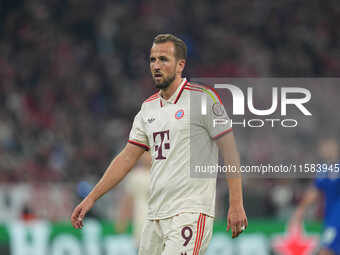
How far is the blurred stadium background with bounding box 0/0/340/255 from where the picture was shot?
39.1 ft

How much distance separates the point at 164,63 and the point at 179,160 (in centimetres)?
69

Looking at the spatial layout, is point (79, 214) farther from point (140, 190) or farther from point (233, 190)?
point (140, 190)

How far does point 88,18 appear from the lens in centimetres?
1820

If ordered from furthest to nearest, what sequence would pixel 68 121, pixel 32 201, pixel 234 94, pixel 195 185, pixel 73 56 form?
pixel 73 56, pixel 68 121, pixel 32 201, pixel 234 94, pixel 195 185

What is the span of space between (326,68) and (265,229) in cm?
753

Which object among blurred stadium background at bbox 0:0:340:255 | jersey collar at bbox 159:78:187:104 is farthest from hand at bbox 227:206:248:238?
blurred stadium background at bbox 0:0:340:255

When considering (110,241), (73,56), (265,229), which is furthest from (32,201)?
(73,56)

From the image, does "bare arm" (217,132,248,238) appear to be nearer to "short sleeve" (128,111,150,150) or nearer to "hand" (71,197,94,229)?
"short sleeve" (128,111,150,150)

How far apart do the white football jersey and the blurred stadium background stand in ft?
18.3

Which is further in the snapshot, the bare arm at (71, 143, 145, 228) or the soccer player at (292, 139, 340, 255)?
the soccer player at (292, 139, 340, 255)

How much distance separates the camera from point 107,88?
1711 cm

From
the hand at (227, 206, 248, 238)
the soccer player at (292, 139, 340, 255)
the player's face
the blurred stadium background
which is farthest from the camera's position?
the blurred stadium background

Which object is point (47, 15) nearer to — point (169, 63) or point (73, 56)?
point (73, 56)

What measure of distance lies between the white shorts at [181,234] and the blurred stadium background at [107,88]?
552cm
